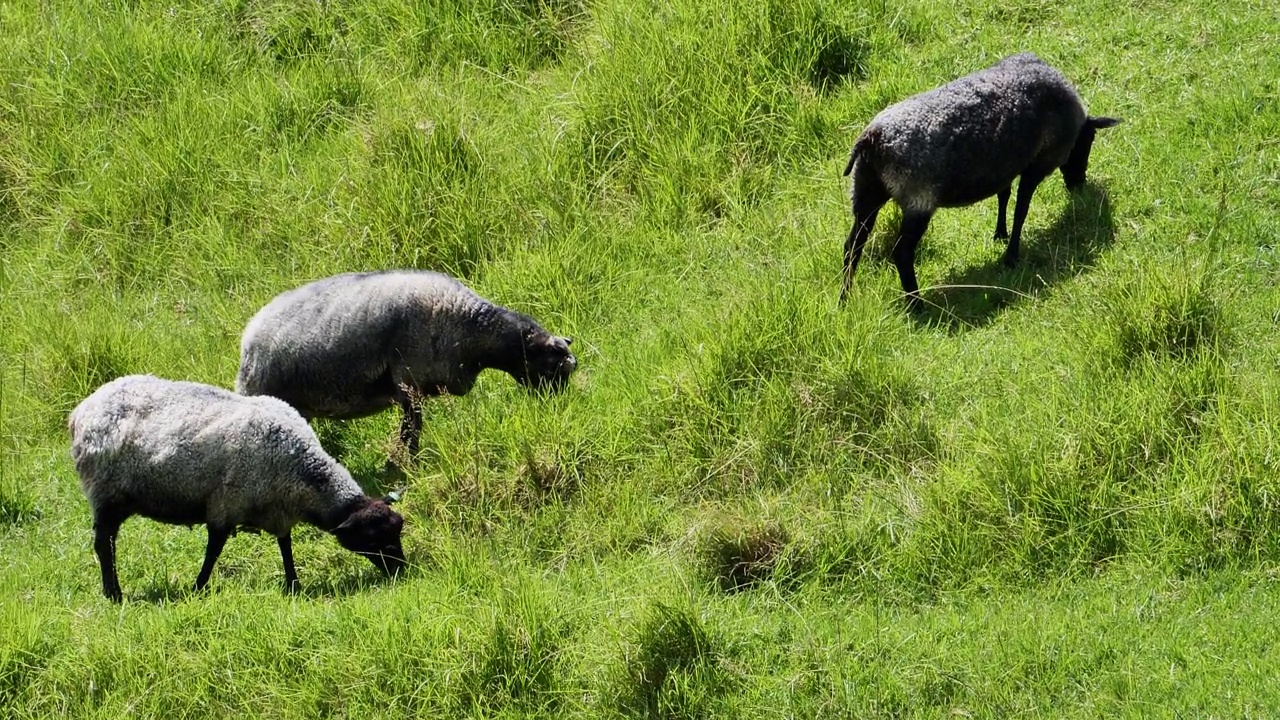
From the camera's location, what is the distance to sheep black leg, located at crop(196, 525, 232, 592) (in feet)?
27.7

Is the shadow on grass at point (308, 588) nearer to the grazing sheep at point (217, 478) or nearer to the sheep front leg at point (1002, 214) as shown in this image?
the grazing sheep at point (217, 478)

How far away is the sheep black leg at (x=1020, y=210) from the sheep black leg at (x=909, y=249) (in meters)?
0.60

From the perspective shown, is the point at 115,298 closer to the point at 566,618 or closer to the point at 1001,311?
the point at 566,618

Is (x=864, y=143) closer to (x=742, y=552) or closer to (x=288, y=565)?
(x=742, y=552)

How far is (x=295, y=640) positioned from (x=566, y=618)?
4.40 ft

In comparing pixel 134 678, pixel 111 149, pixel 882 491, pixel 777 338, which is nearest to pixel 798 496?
pixel 882 491

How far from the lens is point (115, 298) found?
1209cm

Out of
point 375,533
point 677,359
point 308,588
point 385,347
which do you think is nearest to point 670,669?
point 375,533

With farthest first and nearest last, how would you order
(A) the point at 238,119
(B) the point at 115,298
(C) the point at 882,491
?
(A) the point at 238,119 → (B) the point at 115,298 → (C) the point at 882,491

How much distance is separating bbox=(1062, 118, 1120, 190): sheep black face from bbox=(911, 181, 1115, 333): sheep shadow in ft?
0.26

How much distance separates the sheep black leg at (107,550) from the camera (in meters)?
8.53

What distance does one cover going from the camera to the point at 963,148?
31.0ft

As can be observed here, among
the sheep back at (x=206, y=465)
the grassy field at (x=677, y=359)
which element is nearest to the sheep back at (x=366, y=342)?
the grassy field at (x=677, y=359)

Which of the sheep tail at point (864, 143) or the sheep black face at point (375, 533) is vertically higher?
the sheep tail at point (864, 143)
